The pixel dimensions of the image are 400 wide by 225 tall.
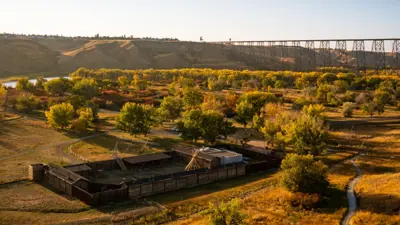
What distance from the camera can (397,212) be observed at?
2584 centimetres

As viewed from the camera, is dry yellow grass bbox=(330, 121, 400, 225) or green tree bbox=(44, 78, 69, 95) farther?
green tree bbox=(44, 78, 69, 95)

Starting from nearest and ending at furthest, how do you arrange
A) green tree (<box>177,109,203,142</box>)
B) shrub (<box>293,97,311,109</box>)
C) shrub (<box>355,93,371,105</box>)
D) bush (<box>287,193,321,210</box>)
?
bush (<box>287,193,321,210</box>), green tree (<box>177,109,203,142</box>), shrub (<box>293,97,311,109</box>), shrub (<box>355,93,371,105</box>)

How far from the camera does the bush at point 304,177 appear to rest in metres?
29.5

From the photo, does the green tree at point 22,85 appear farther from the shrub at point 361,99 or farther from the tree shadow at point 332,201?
the tree shadow at point 332,201

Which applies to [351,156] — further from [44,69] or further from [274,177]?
[44,69]

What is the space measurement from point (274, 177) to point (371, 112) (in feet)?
111

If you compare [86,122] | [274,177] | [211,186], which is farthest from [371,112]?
[86,122]

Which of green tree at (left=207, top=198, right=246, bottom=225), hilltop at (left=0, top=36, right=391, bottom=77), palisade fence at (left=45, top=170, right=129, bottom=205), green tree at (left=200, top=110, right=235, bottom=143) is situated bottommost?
palisade fence at (left=45, top=170, right=129, bottom=205)

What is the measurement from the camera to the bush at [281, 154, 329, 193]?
96.9 feet

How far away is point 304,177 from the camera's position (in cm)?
2981

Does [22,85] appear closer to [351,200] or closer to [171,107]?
[171,107]

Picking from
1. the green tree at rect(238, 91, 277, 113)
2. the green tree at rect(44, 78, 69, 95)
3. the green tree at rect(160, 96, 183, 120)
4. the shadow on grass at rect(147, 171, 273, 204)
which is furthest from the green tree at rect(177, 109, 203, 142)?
the green tree at rect(44, 78, 69, 95)

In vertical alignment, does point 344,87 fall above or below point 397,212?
above

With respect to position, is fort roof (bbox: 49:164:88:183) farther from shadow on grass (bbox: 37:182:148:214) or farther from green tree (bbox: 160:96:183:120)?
green tree (bbox: 160:96:183:120)
